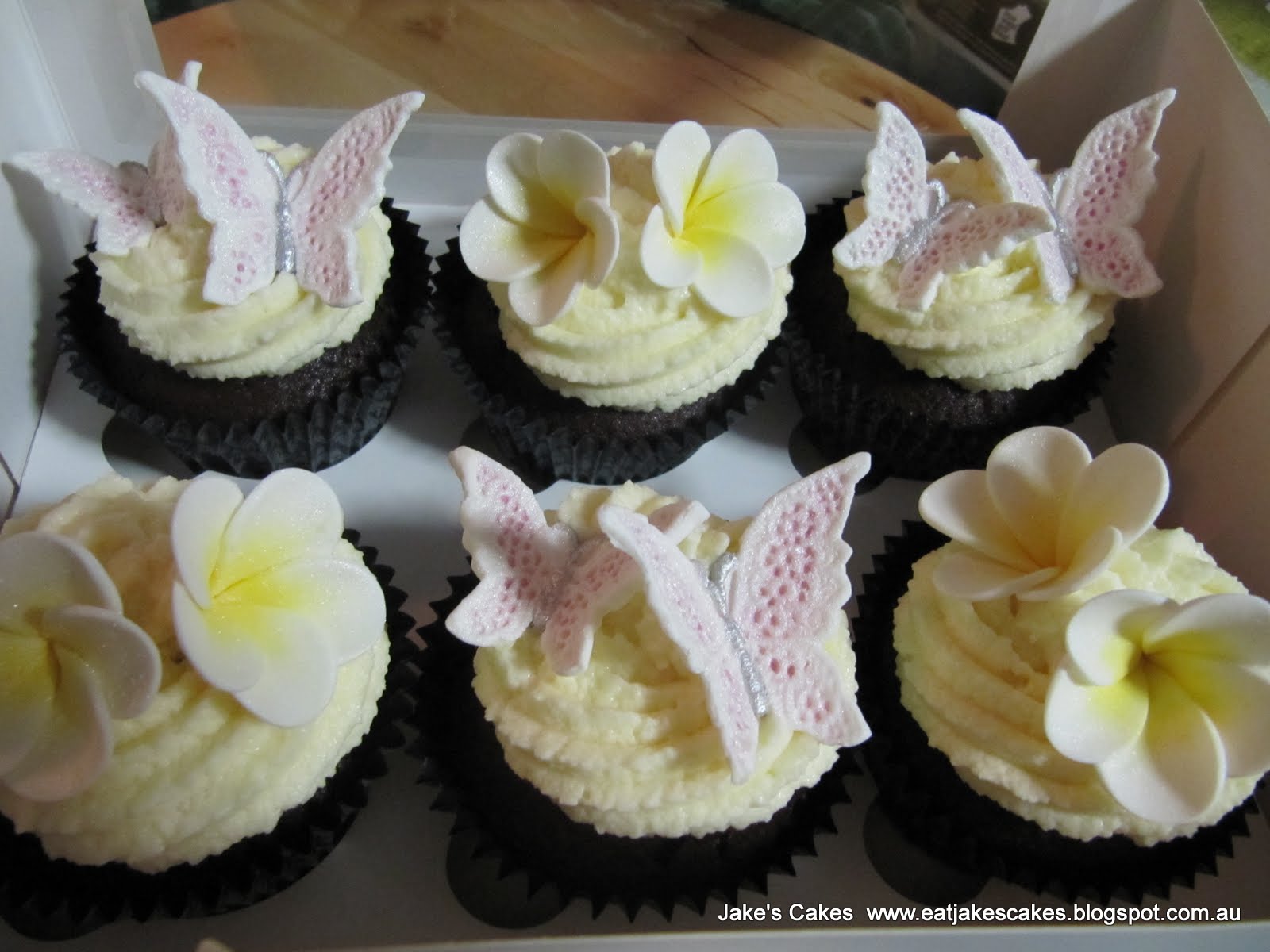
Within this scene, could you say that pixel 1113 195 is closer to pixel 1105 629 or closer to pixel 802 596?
pixel 1105 629

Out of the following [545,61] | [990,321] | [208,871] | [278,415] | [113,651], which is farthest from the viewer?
[545,61]

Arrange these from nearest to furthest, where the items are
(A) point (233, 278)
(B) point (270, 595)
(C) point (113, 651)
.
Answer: (C) point (113, 651), (B) point (270, 595), (A) point (233, 278)

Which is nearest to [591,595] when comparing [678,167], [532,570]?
[532,570]

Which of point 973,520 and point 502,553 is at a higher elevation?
point 973,520

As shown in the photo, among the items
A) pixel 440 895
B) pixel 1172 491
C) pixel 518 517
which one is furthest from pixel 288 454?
pixel 1172 491

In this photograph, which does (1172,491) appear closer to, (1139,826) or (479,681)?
(1139,826)

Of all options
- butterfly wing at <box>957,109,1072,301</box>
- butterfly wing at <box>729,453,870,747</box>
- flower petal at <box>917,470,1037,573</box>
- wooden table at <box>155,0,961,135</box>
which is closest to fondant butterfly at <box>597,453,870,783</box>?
butterfly wing at <box>729,453,870,747</box>

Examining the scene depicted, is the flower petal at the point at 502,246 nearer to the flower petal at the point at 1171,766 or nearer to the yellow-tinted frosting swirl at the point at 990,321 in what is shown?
the yellow-tinted frosting swirl at the point at 990,321
